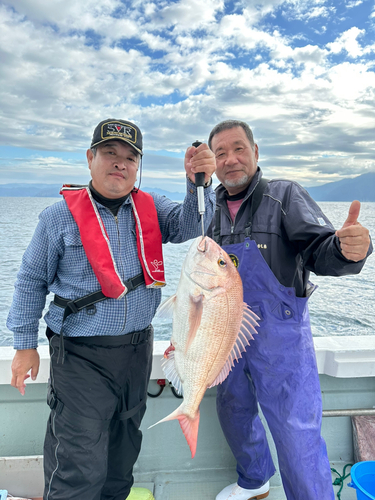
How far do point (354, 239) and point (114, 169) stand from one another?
1.53 m

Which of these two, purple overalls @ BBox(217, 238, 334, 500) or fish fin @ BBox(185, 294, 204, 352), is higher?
fish fin @ BBox(185, 294, 204, 352)

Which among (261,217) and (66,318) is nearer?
(66,318)

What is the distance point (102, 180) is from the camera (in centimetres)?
229

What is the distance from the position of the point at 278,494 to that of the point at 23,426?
2.25 metres

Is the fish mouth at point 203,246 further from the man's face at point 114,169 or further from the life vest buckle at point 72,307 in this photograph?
the life vest buckle at point 72,307

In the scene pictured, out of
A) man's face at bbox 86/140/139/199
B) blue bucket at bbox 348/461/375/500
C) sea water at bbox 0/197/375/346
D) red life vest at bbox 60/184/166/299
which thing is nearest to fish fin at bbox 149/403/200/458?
red life vest at bbox 60/184/166/299

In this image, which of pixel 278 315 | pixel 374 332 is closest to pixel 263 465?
pixel 278 315

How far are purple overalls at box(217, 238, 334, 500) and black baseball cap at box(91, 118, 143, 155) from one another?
3.33 feet

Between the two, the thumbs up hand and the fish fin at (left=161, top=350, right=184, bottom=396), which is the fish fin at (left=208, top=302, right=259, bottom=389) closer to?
the fish fin at (left=161, top=350, right=184, bottom=396)

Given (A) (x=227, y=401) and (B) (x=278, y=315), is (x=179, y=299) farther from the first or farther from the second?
(A) (x=227, y=401)

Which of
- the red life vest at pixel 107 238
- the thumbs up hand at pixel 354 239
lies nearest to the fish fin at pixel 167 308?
the red life vest at pixel 107 238

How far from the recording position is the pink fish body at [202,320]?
5.97 ft

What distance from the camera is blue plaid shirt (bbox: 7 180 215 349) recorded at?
2195 millimetres

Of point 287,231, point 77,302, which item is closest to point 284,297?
point 287,231
